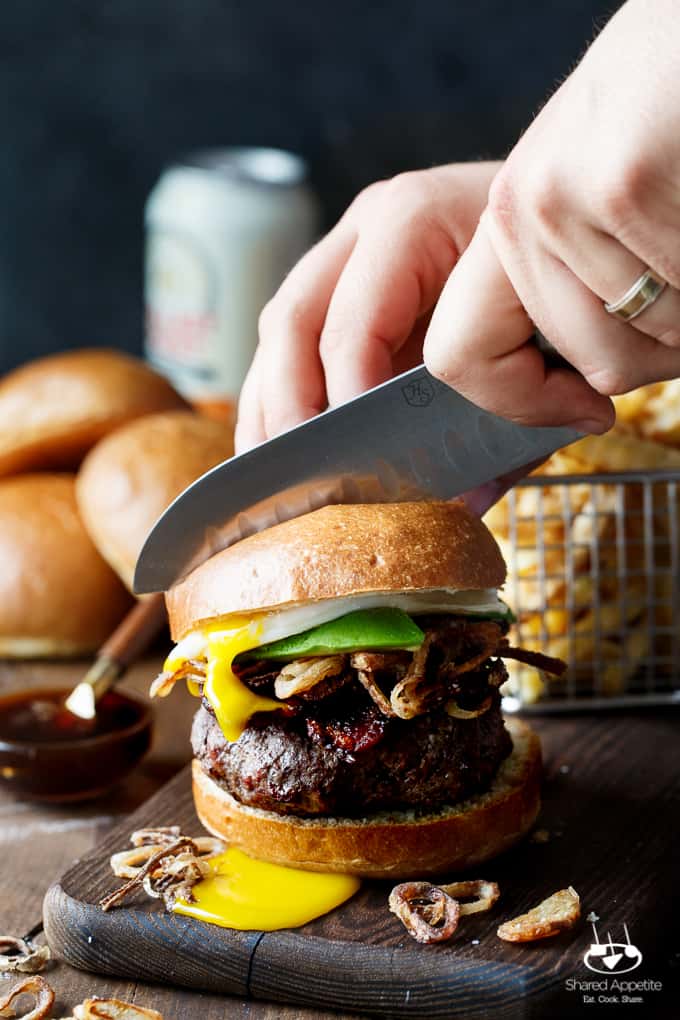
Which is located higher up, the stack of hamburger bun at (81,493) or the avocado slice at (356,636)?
the avocado slice at (356,636)

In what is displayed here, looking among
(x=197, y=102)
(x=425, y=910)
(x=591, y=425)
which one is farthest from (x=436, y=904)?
(x=197, y=102)

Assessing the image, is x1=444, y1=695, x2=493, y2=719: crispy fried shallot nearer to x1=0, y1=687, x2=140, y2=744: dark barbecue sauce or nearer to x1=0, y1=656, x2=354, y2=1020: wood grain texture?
x1=0, y1=656, x2=354, y2=1020: wood grain texture

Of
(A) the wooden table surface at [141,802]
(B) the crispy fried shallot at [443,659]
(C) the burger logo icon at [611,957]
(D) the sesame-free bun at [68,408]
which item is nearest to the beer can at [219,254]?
(D) the sesame-free bun at [68,408]

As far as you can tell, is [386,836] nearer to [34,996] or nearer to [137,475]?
[34,996]

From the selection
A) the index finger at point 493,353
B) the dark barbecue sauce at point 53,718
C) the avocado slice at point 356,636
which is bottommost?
the dark barbecue sauce at point 53,718

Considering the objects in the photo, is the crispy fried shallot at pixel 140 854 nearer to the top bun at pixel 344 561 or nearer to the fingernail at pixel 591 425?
the top bun at pixel 344 561

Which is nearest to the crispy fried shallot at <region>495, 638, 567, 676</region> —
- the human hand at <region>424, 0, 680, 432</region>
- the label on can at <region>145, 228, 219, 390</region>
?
the human hand at <region>424, 0, 680, 432</region>
